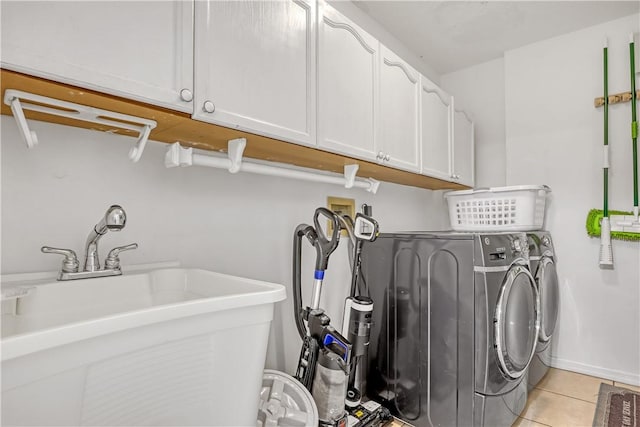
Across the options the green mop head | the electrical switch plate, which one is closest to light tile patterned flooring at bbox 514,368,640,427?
the green mop head

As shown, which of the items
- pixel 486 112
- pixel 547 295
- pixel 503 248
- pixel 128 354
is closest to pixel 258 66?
pixel 128 354

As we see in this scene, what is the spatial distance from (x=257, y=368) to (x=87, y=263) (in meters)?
0.62

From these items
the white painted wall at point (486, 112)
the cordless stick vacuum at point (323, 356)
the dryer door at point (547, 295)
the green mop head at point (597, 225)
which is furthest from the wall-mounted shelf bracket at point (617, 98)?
the cordless stick vacuum at point (323, 356)

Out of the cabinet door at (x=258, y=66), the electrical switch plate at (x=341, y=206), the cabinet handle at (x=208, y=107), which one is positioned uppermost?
the cabinet door at (x=258, y=66)

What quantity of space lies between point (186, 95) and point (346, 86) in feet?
2.67

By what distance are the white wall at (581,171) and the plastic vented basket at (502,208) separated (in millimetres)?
371

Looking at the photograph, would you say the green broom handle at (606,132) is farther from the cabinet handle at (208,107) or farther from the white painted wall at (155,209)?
the cabinet handle at (208,107)

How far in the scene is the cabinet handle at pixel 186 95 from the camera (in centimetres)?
98

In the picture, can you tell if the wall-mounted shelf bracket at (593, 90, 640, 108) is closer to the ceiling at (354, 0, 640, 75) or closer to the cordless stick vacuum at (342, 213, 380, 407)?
the ceiling at (354, 0, 640, 75)

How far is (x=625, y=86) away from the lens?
2.46 meters

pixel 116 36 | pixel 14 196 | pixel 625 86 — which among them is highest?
pixel 625 86

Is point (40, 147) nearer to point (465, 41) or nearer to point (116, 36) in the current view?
point (116, 36)

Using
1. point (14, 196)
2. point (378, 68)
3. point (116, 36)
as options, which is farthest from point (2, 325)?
point (378, 68)

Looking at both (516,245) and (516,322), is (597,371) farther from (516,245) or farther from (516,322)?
(516,245)
